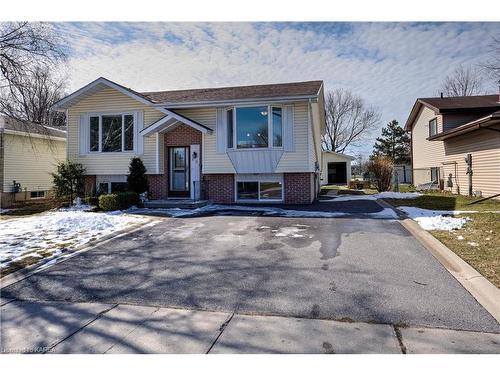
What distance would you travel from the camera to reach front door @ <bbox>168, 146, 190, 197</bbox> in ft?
45.8

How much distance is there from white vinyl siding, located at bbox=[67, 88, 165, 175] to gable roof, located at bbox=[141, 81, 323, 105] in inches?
34.0

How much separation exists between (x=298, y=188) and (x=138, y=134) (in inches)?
272

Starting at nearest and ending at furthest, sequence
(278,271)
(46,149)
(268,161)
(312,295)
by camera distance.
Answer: (312,295)
(278,271)
(268,161)
(46,149)

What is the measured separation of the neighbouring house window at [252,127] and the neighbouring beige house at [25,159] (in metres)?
9.38

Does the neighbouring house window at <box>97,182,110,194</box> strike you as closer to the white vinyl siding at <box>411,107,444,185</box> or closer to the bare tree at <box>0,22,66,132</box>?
the bare tree at <box>0,22,66,132</box>

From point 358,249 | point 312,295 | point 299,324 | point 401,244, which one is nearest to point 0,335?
point 299,324

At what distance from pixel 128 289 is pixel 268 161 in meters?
9.19

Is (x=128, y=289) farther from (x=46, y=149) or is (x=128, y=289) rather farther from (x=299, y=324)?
(x=46, y=149)

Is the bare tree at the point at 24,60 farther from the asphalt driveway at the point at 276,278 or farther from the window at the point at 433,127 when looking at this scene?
the window at the point at 433,127

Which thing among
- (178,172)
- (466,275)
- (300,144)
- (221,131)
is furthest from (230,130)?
(466,275)

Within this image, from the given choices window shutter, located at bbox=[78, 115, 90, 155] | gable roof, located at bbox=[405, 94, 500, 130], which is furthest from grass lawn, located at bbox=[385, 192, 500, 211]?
window shutter, located at bbox=[78, 115, 90, 155]

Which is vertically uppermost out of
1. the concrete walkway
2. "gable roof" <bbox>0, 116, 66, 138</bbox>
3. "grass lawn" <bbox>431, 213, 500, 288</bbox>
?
"gable roof" <bbox>0, 116, 66, 138</bbox>

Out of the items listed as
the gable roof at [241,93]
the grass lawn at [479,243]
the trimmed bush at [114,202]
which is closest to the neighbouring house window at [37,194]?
the gable roof at [241,93]

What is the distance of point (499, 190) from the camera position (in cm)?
1320
